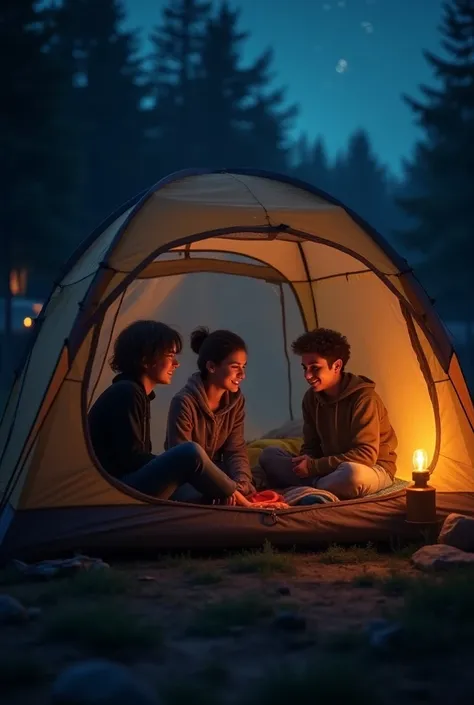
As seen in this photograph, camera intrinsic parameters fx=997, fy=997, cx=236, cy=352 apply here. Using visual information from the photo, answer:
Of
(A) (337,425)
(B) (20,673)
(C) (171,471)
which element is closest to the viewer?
(B) (20,673)

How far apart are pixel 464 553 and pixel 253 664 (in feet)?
5.39

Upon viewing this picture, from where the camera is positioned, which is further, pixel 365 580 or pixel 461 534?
pixel 461 534

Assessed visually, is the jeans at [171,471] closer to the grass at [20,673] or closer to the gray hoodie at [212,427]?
the gray hoodie at [212,427]

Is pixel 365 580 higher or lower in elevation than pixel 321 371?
lower

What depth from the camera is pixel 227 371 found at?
17.8ft

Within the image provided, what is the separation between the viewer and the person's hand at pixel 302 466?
5.62 m

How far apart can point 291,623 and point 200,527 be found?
1367mm

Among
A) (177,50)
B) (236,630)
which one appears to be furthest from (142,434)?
(177,50)

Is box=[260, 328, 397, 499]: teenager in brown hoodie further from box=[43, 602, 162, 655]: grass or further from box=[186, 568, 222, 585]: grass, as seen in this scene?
box=[43, 602, 162, 655]: grass

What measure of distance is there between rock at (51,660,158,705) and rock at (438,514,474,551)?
2.31 metres

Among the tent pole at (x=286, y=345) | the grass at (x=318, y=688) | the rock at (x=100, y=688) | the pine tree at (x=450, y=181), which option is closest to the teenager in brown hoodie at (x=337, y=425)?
the tent pole at (x=286, y=345)

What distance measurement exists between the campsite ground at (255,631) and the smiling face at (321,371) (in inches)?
54.2

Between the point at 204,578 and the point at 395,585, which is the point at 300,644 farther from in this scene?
the point at 204,578

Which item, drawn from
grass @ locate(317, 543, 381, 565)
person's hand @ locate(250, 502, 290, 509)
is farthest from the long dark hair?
grass @ locate(317, 543, 381, 565)
